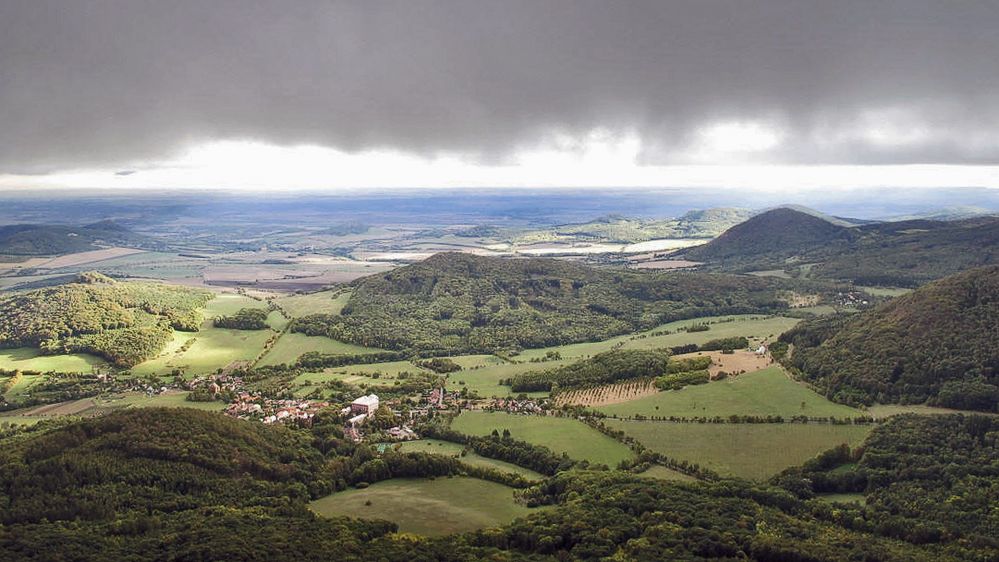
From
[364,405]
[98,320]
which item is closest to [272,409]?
[364,405]

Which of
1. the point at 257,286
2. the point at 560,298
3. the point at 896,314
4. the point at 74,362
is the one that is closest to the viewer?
the point at 896,314

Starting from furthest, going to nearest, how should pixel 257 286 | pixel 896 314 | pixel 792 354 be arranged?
pixel 257 286
pixel 792 354
pixel 896 314

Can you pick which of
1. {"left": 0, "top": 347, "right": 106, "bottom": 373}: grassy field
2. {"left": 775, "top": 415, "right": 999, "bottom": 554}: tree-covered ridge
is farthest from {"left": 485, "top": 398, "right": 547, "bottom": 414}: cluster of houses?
{"left": 0, "top": 347, "right": 106, "bottom": 373}: grassy field

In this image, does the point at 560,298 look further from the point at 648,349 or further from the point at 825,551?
the point at 825,551

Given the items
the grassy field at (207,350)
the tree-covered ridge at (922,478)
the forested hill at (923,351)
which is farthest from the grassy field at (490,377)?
the tree-covered ridge at (922,478)

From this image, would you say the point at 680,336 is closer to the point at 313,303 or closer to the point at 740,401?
the point at 740,401

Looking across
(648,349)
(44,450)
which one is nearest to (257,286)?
(648,349)

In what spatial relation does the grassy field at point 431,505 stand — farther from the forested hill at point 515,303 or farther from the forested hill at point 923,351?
the forested hill at point 515,303
